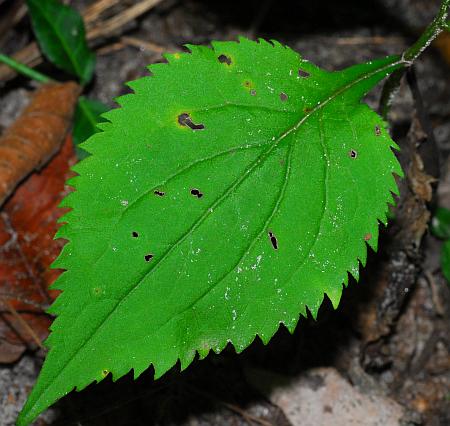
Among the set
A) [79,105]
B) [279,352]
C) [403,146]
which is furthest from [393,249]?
[79,105]

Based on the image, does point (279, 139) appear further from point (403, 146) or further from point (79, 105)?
point (79, 105)

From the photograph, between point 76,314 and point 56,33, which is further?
point 56,33

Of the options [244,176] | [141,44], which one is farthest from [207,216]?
[141,44]

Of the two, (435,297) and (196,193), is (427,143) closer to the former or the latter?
(435,297)

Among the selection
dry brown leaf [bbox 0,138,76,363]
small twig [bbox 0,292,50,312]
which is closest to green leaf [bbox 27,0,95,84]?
dry brown leaf [bbox 0,138,76,363]

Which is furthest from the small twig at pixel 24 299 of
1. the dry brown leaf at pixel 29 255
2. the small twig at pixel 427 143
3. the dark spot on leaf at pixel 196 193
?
the small twig at pixel 427 143

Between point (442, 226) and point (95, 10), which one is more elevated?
point (95, 10)

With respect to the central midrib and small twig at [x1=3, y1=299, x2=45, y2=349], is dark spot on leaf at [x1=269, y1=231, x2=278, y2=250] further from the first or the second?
small twig at [x1=3, y1=299, x2=45, y2=349]
